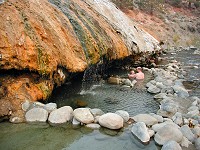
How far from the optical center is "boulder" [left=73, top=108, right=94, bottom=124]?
7082mm

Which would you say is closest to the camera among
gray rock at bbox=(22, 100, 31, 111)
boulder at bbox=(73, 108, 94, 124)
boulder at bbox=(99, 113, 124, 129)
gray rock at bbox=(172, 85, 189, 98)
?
boulder at bbox=(99, 113, 124, 129)

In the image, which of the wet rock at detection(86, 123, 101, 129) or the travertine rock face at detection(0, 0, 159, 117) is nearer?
the wet rock at detection(86, 123, 101, 129)

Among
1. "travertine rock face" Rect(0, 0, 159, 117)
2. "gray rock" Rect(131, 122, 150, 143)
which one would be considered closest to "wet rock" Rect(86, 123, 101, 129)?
"gray rock" Rect(131, 122, 150, 143)

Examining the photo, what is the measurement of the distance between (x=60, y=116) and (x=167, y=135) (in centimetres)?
280

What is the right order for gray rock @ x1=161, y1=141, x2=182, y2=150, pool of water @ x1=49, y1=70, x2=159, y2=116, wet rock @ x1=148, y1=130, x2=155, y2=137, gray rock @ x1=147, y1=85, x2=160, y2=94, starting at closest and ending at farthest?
1. gray rock @ x1=161, y1=141, x2=182, y2=150
2. wet rock @ x1=148, y1=130, x2=155, y2=137
3. pool of water @ x1=49, y1=70, x2=159, y2=116
4. gray rock @ x1=147, y1=85, x2=160, y2=94

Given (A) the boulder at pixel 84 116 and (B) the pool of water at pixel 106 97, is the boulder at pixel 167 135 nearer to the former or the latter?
(A) the boulder at pixel 84 116

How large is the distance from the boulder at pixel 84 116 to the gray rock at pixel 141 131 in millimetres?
1167

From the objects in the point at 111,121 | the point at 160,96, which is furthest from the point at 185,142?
the point at 160,96

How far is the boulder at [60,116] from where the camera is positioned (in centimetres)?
715

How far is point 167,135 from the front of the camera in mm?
6246

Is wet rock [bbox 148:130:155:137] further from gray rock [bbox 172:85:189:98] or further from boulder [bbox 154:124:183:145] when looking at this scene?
gray rock [bbox 172:85:189:98]

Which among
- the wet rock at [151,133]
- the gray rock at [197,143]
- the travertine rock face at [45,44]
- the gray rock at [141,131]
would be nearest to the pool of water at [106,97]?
the travertine rock face at [45,44]

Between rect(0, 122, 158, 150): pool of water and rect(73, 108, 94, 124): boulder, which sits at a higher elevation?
rect(73, 108, 94, 124): boulder

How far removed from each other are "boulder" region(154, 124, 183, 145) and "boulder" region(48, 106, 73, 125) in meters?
2.36
